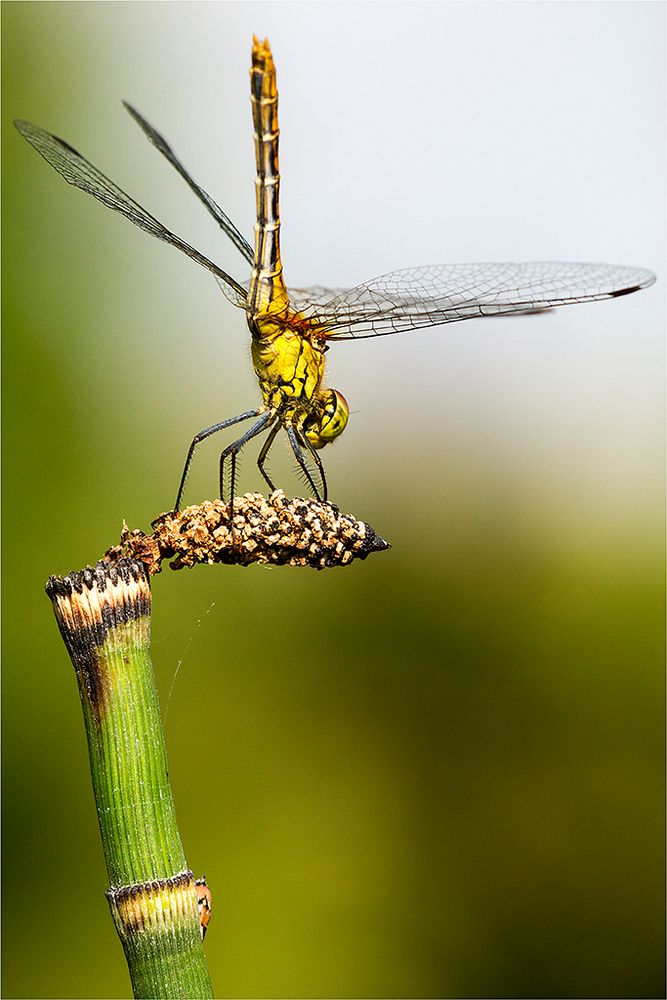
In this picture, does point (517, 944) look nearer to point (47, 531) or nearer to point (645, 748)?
point (645, 748)

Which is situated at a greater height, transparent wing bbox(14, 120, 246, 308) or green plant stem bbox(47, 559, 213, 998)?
transparent wing bbox(14, 120, 246, 308)

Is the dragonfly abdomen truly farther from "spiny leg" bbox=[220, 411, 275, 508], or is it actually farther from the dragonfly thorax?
"spiny leg" bbox=[220, 411, 275, 508]

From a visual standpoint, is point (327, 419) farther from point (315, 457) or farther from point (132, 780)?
point (132, 780)

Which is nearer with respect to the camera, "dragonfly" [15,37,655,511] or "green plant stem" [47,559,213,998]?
"green plant stem" [47,559,213,998]

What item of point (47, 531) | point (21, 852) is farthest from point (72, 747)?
point (47, 531)

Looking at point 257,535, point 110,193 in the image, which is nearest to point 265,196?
point 110,193

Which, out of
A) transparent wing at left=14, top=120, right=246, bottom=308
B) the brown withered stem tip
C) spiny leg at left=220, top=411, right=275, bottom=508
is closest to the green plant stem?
the brown withered stem tip
